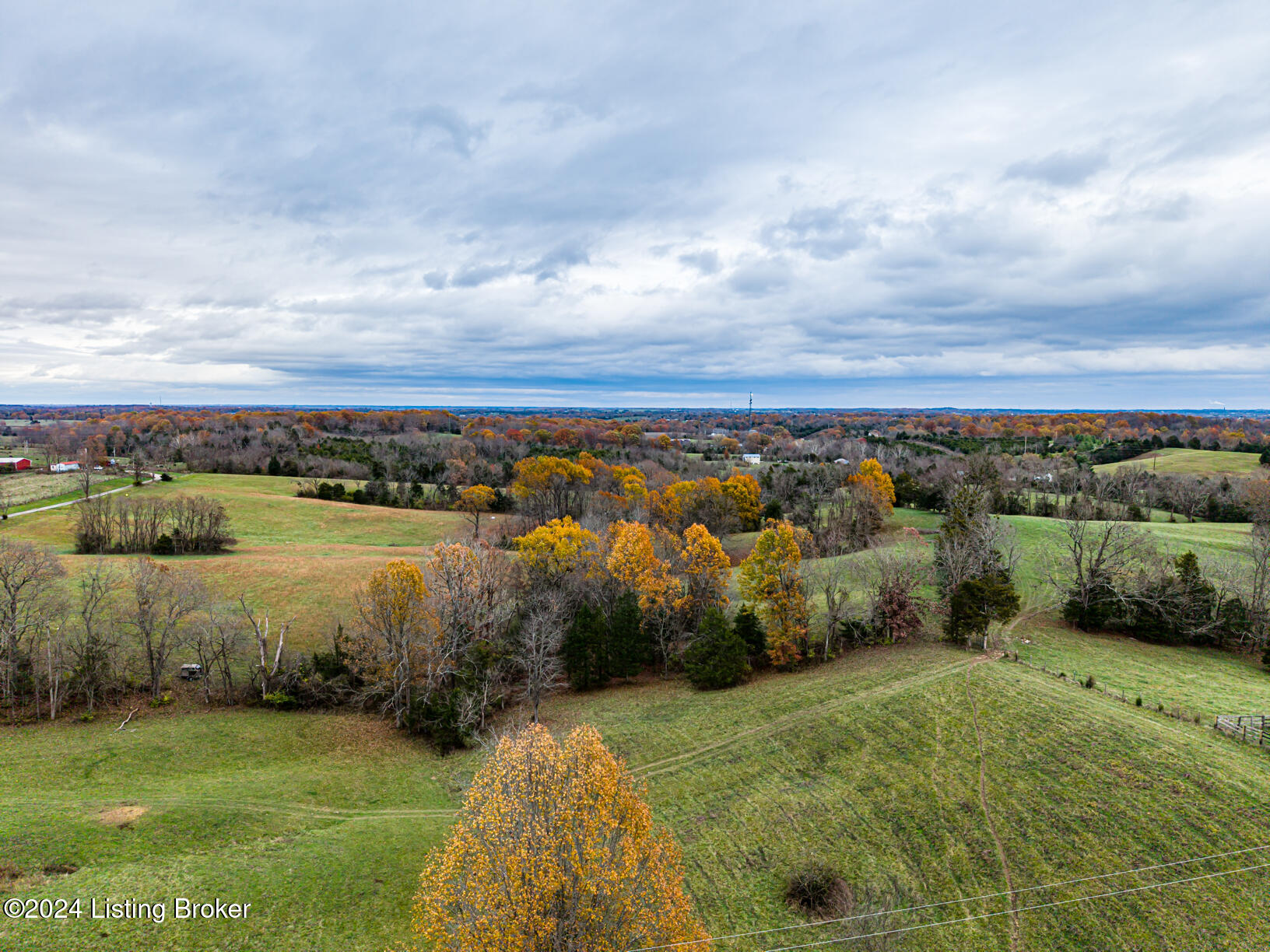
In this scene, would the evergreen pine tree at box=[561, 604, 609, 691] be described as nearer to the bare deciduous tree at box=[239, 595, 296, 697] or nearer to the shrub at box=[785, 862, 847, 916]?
the bare deciduous tree at box=[239, 595, 296, 697]

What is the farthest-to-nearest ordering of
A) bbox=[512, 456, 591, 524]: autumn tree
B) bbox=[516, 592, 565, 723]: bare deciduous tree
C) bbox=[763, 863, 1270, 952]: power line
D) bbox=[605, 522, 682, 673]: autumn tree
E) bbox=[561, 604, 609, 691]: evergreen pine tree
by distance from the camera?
bbox=[512, 456, 591, 524]: autumn tree < bbox=[605, 522, 682, 673]: autumn tree < bbox=[561, 604, 609, 691]: evergreen pine tree < bbox=[516, 592, 565, 723]: bare deciduous tree < bbox=[763, 863, 1270, 952]: power line

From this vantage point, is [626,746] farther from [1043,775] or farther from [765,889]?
[1043,775]

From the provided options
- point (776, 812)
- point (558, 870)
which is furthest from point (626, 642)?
point (558, 870)

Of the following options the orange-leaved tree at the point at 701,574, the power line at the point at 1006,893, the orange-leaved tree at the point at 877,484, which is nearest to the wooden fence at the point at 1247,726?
the power line at the point at 1006,893

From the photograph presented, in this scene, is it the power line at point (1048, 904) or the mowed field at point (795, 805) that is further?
the mowed field at point (795, 805)

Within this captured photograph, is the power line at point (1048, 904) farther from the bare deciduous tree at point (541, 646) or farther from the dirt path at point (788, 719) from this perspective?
the bare deciduous tree at point (541, 646)

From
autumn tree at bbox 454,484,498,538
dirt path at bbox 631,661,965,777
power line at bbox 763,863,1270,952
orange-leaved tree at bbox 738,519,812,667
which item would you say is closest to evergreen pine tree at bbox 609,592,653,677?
orange-leaved tree at bbox 738,519,812,667

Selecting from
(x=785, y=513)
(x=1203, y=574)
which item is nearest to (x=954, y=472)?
(x=785, y=513)
